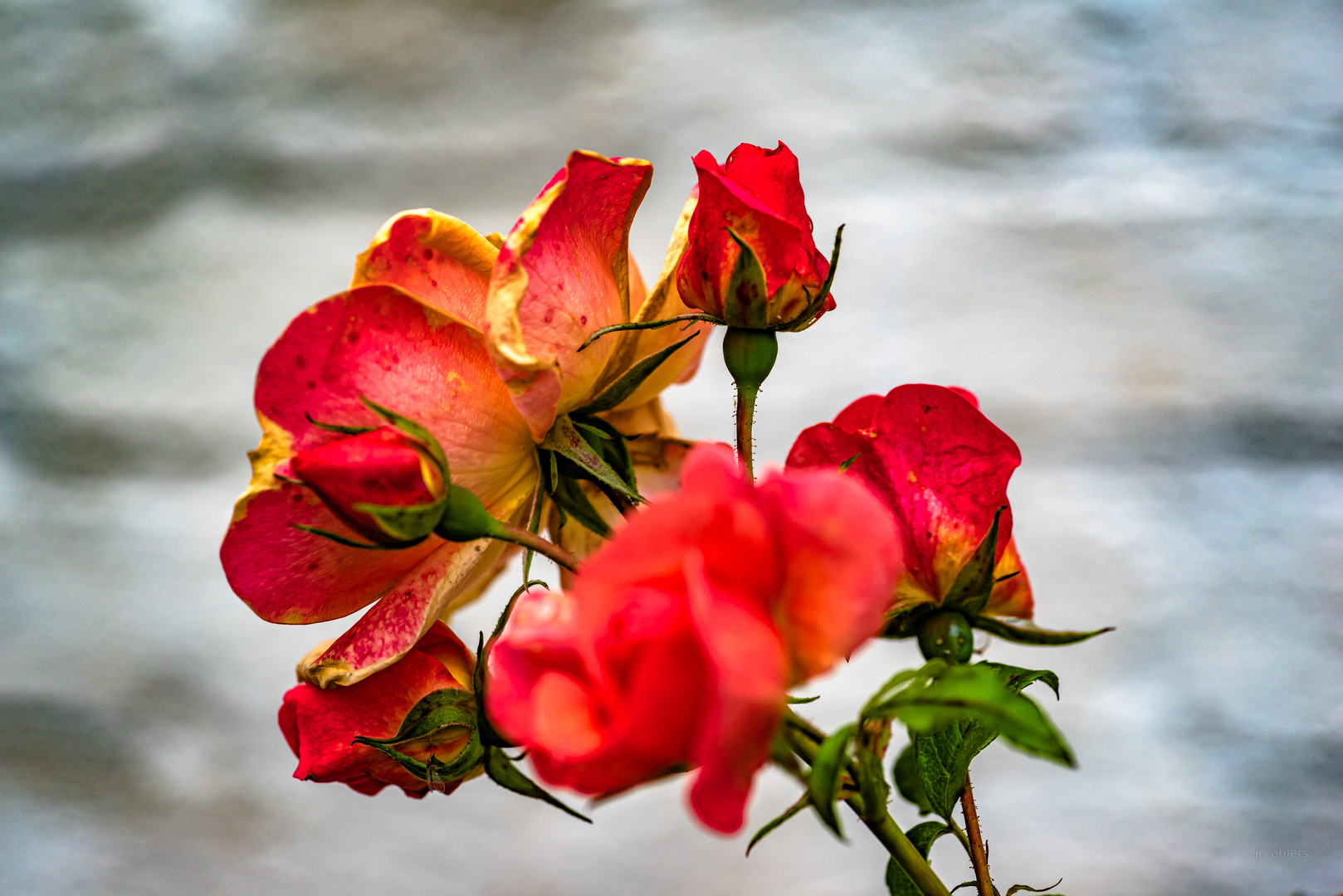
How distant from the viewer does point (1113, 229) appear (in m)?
0.56

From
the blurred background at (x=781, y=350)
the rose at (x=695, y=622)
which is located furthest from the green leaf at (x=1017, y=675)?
the blurred background at (x=781, y=350)

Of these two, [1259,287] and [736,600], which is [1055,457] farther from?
[736,600]

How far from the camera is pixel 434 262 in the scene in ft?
0.76

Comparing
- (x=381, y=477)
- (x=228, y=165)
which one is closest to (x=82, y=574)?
(x=228, y=165)

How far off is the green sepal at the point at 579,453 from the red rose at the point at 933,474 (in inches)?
2.1

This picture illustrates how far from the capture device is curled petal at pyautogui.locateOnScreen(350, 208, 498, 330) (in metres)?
0.22

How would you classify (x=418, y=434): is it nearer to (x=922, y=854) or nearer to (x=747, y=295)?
(x=747, y=295)

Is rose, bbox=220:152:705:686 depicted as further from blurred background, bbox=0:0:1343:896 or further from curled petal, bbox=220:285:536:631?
blurred background, bbox=0:0:1343:896

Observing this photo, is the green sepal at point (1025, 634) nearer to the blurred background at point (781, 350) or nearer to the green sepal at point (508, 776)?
the green sepal at point (508, 776)

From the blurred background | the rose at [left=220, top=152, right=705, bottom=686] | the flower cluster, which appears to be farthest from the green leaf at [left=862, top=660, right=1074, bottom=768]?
the blurred background

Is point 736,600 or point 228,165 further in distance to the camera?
point 228,165

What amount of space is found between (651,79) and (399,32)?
158 mm

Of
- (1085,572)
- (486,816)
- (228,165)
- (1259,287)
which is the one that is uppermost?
(228,165)

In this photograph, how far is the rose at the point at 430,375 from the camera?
203 millimetres
